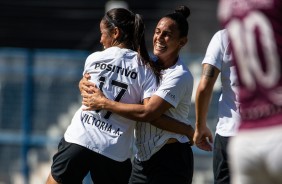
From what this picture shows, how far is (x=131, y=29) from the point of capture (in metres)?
5.48

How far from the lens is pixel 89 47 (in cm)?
1358

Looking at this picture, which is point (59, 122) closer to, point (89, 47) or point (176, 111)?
point (89, 47)

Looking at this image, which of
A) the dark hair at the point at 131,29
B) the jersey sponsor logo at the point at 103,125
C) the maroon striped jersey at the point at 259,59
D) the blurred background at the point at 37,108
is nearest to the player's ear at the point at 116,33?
the dark hair at the point at 131,29

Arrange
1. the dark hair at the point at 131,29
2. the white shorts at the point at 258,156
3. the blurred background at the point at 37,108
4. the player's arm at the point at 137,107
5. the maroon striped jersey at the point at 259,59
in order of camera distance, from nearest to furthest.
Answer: the white shorts at the point at 258,156 → the maroon striped jersey at the point at 259,59 → the player's arm at the point at 137,107 → the dark hair at the point at 131,29 → the blurred background at the point at 37,108

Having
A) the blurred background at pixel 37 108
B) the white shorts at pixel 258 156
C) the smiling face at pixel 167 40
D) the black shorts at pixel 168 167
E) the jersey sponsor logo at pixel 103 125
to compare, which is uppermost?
the smiling face at pixel 167 40

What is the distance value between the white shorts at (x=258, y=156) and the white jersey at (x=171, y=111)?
1680mm

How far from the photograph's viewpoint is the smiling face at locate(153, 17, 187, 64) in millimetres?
5605

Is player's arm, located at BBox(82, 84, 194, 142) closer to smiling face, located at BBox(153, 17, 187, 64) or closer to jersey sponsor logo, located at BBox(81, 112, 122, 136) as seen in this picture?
jersey sponsor logo, located at BBox(81, 112, 122, 136)

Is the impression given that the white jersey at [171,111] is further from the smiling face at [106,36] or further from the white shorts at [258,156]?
the white shorts at [258,156]

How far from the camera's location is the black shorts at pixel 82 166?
5.39 metres

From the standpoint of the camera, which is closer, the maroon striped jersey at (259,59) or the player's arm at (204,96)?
the maroon striped jersey at (259,59)

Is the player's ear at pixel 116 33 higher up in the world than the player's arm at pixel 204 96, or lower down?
higher up

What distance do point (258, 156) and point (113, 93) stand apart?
1.85m

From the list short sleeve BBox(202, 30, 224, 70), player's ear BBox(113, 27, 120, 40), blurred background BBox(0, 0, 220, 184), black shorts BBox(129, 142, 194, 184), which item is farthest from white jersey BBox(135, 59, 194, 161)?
blurred background BBox(0, 0, 220, 184)
